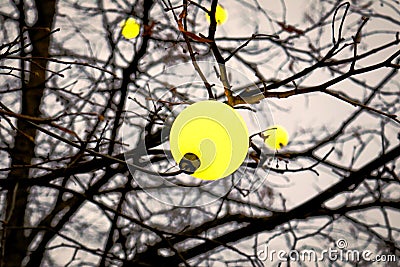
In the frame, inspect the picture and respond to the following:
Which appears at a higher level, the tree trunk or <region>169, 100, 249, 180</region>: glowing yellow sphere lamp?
the tree trunk

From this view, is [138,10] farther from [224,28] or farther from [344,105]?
[344,105]

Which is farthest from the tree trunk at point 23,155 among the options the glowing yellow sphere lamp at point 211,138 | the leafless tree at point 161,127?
the glowing yellow sphere lamp at point 211,138

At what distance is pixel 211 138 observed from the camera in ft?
1.50

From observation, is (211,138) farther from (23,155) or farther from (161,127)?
(23,155)

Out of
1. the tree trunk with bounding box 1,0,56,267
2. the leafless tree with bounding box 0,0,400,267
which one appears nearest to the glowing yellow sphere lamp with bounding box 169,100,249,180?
the leafless tree with bounding box 0,0,400,267

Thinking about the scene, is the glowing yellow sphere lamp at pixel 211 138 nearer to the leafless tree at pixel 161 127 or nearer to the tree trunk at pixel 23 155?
the leafless tree at pixel 161 127

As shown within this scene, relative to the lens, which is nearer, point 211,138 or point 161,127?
point 211,138

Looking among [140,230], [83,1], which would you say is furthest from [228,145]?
[83,1]

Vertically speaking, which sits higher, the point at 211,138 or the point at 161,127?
the point at 161,127

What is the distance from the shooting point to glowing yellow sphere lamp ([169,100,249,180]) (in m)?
0.46

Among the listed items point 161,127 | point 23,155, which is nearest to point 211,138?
point 161,127

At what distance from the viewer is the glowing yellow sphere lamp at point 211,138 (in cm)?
46

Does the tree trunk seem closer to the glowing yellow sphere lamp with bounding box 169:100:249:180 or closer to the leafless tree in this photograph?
the leafless tree

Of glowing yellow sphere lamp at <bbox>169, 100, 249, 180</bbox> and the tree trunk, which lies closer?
glowing yellow sphere lamp at <bbox>169, 100, 249, 180</bbox>
